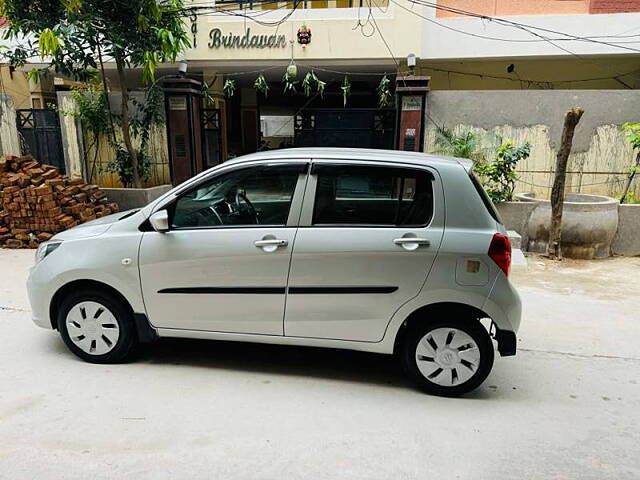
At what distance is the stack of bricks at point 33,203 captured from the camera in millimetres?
7320

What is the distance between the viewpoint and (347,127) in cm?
934

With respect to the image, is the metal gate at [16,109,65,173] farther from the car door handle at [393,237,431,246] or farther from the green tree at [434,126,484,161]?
the car door handle at [393,237,431,246]

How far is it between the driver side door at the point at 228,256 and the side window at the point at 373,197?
0.19 meters

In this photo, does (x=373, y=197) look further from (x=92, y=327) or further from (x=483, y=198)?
(x=92, y=327)

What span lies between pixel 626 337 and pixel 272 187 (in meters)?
3.81

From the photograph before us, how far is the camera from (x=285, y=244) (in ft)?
10.8

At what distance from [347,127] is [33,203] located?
5779 mm

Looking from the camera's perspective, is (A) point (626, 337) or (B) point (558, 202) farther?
(B) point (558, 202)

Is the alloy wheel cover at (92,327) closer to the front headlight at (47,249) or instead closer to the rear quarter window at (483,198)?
the front headlight at (47,249)

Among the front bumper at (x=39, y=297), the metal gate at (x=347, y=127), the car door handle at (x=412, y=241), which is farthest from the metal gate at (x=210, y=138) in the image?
the car door handle at (x=412, y=241)

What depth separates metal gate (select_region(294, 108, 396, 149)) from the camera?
30.3 feet

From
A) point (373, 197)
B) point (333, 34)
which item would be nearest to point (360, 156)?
point (373, 197)

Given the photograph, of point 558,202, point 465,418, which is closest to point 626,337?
point 465,418

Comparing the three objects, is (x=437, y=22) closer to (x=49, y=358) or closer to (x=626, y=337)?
(x=626, y=337)
